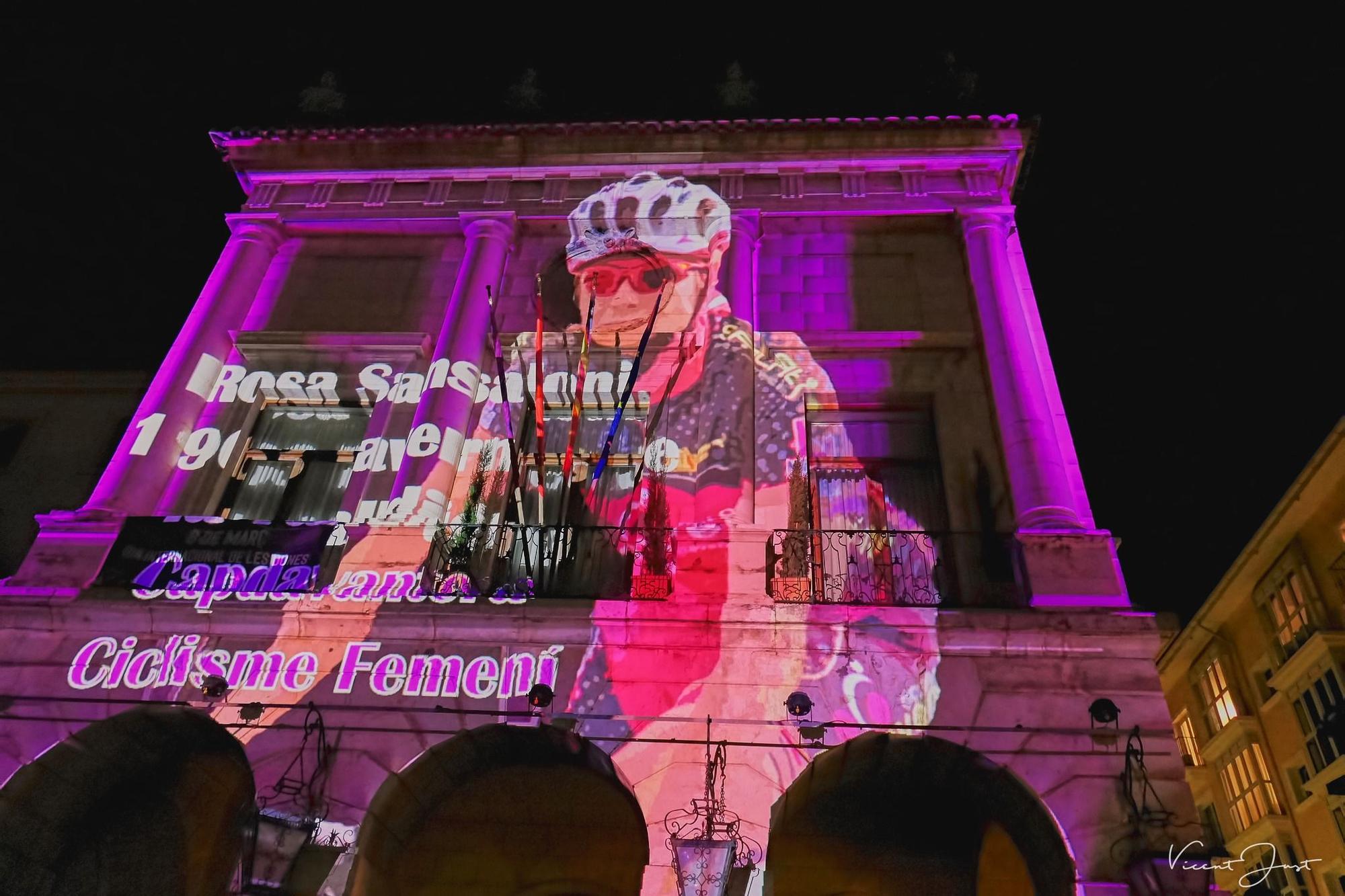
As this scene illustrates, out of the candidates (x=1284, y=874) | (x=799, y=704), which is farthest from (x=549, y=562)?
(x=1284, y=874)

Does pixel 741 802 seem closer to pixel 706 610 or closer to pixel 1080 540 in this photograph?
pixel 706 610

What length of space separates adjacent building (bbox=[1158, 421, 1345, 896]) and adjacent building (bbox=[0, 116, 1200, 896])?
10547 mm

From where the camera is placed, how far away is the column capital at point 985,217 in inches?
495

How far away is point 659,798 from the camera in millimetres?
7934

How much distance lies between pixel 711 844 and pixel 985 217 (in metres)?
9.53

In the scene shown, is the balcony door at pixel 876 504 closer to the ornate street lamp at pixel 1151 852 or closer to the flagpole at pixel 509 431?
the ornate street lamp at pixel 1151 852

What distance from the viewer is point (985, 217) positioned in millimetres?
12602

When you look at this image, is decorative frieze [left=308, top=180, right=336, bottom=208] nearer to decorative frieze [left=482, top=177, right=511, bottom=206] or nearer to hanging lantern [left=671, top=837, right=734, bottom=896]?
decorative frieze [left=482, top=177, right=511, bottom=206]

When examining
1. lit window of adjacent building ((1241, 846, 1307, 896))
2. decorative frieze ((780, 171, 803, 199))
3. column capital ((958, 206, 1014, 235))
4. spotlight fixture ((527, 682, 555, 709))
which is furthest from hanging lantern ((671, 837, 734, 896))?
lit window of adjacent building ((1241, 846, 1307, 896))

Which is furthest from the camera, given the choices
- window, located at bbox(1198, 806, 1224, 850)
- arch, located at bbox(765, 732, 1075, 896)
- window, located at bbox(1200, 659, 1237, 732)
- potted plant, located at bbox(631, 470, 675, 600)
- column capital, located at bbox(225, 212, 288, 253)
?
window, located at bbox(1198, 806, 1224, 850)

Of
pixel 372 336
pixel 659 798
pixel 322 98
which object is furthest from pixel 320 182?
pixel 659 798

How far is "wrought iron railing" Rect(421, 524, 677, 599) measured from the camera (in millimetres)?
9375

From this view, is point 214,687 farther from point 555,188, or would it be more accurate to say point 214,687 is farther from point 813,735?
point 555,188

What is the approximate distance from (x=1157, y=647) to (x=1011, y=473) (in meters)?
2.44
